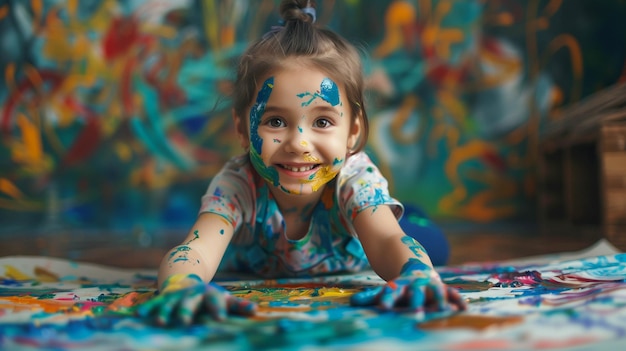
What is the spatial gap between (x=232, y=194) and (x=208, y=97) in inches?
90.9

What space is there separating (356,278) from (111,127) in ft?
Answer: 8.36

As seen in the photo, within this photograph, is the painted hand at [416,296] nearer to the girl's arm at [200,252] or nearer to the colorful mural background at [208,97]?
the girl's arm at [200,252]

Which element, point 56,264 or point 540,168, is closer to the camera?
point 56,264

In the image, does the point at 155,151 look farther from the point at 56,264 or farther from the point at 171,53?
the point at 56,264

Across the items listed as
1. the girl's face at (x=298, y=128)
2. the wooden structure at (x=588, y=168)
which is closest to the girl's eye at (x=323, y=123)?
the girl's face at (x=298, y=128)

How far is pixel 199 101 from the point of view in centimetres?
337

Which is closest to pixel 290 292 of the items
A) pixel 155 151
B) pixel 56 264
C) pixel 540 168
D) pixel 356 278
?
pixel 356 278

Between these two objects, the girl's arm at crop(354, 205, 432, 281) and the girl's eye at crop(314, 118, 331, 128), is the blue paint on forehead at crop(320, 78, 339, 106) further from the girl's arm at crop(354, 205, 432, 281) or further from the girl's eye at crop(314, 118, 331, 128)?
the girl's arm at crop(354, 205, 432, 281)

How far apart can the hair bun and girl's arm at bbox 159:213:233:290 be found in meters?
0.45

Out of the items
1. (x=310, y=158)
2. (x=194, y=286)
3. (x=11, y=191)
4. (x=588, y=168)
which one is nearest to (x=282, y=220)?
(x=310, y=158)

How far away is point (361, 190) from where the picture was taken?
1.15 metres

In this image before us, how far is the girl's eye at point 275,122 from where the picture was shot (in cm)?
106

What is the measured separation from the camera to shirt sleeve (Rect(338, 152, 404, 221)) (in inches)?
44.6

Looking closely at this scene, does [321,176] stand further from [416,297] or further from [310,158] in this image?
[416,297]
